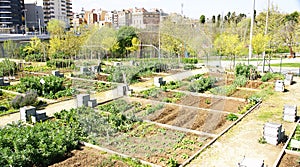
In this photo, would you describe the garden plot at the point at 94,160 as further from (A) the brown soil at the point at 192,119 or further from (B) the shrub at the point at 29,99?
(B) the shrub at the point at 29,99

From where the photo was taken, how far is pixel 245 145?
24.9 ft

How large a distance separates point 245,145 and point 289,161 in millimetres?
1194

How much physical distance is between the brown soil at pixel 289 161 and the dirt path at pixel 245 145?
204mm

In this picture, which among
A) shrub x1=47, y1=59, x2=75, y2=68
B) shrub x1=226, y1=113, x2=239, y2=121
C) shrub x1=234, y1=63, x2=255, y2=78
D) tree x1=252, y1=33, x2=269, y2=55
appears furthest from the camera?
shrub x1=47, y1=59, x2=75, y2=68

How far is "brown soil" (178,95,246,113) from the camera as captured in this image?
1091 cm

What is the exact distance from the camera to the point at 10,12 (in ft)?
Answer: 221

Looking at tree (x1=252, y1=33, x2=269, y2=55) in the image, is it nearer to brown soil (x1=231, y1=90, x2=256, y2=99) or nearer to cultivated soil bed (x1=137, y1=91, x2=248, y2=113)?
brown soil (x1=231, y1=90, x2=256, y2=99)

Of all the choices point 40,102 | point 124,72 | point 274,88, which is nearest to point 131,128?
point 124,72

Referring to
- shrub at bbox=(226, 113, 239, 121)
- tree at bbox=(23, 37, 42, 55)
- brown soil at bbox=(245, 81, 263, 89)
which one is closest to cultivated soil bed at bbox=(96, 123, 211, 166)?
shrub at bbox=(226, 113, 239, 121)

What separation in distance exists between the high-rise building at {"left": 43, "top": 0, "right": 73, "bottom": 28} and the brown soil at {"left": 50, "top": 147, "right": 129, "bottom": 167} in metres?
78.0

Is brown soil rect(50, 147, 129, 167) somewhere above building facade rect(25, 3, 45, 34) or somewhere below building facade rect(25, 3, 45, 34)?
below

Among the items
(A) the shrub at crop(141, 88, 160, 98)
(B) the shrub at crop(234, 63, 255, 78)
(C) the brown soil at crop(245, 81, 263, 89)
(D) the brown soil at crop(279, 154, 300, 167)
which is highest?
(B) the shrub at crop(234, 63, 255, 78)

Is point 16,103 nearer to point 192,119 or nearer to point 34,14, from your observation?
point 192,119

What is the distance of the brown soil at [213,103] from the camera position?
10.9 meters
